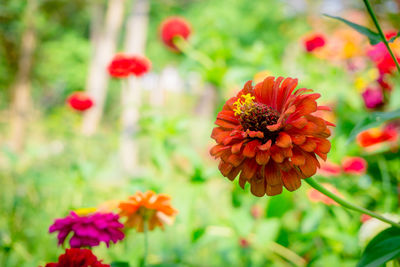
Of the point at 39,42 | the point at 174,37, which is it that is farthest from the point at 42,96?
the point at 174,37

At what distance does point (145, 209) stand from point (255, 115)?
33 cm

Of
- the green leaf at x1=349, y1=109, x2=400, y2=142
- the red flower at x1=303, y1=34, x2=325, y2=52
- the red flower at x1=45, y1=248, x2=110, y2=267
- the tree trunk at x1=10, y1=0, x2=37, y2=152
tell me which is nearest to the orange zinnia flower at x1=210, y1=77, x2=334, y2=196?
the green leaf at x1=349, y1=109, x2=400, y2=142

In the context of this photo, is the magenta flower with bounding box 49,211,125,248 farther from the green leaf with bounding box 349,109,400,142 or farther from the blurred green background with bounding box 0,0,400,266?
the green leaf with bounding box 349,109,400,142

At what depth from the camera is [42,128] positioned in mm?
7109

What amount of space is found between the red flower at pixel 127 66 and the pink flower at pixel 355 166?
969 mm

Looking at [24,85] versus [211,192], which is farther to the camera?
[24,85]

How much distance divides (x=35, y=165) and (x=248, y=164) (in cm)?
330

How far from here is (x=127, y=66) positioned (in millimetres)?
1530

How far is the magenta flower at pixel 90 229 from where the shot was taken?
21.9 inches

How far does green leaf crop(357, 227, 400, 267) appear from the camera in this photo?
0.43m

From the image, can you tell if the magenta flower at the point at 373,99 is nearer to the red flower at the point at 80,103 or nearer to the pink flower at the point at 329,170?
the pink flower at the point at 329,170

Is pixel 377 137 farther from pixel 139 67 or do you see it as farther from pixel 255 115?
pixel 139 67

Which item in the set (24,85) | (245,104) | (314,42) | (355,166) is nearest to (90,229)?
(245,104)

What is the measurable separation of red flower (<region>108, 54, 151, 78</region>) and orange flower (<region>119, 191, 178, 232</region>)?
38.0 inches
